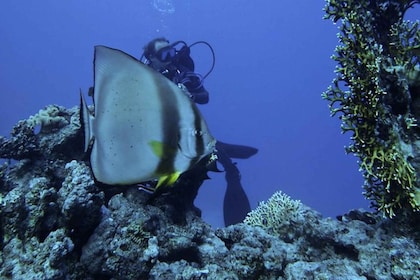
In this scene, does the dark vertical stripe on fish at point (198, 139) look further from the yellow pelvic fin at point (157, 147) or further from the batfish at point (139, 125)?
the yellow pelvic fin at point (157, 147)

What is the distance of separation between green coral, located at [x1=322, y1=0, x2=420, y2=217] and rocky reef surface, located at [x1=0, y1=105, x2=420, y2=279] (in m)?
0.35

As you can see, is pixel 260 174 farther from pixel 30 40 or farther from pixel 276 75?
pixel 30 40

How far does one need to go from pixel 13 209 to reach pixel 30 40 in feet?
424

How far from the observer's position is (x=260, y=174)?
9169 cm

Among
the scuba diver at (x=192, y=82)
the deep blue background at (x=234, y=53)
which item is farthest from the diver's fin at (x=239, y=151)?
the deep blue background at (x=234, y=53)

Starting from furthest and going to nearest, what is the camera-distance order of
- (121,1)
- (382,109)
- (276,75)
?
1. (276,75)
2. (121,1)
3. (382,109)

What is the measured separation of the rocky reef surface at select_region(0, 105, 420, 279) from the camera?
2.52 m

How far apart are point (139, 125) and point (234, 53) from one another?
138 metres

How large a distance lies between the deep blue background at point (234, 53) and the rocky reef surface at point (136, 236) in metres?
94.9

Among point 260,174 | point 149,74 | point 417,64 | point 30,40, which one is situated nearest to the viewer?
point 149,74

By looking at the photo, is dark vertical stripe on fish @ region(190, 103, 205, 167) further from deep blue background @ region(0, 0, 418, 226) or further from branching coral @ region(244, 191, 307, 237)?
deep blue background @ region(0, 0, 418, 226)

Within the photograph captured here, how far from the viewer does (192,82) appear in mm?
6820

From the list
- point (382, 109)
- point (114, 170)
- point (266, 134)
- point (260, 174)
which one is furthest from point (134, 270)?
point (266, 134)

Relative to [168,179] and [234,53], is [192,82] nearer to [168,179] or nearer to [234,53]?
[168,179]
